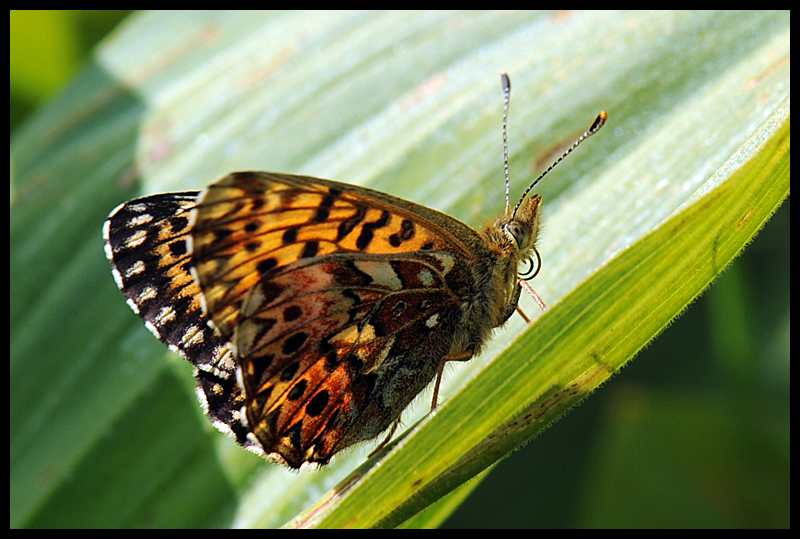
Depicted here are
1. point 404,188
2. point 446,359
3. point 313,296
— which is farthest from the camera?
point 404,188

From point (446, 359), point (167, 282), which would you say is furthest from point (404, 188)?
point (167, 282)

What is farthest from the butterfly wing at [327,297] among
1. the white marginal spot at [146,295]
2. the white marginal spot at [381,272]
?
the white marginal spot at [146,295]

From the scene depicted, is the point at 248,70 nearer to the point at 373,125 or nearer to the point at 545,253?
the point at 373,125

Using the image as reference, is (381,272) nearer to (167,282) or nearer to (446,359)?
(446,359)

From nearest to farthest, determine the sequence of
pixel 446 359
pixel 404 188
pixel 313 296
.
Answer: pixel 313 296, pixel 446 359, pixel 404 188

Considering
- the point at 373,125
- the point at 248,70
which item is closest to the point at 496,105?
the point at 373,125

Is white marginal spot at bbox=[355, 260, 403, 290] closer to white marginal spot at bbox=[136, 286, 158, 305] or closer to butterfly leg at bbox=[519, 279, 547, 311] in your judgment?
butterfly leg at bbox=[519, 279, 547, 311]

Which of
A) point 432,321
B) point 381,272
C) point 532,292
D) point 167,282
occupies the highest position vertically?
point 167,282
